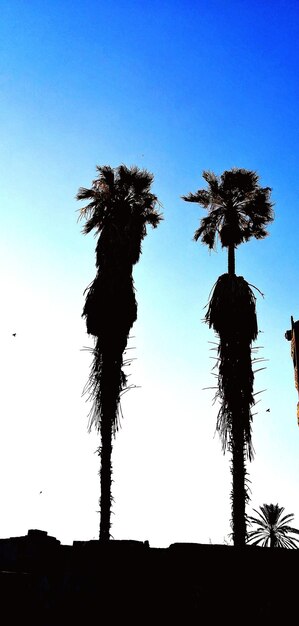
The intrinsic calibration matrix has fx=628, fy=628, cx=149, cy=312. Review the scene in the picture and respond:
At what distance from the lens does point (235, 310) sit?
20359mm

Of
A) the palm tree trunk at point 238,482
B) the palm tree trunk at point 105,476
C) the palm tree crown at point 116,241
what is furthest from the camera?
the palm tree crown at point 116,241

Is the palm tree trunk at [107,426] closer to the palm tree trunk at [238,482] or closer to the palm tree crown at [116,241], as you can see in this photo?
the palm tree crown at [116,241]

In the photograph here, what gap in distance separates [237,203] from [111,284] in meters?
6.30

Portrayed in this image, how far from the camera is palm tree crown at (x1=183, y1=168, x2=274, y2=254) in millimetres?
23125

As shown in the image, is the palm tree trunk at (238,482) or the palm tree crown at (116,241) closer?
the palm tree trunk at (238,482)

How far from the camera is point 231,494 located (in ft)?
58.6

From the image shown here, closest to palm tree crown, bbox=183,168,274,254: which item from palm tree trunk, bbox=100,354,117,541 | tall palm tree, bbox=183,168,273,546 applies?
tall palm tree, bbox=183,168,273,546

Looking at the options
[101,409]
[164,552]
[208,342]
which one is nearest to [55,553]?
[164,552]

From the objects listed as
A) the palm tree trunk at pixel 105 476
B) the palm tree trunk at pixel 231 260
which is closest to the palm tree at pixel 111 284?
the palm tree trunk at pixel 105 476

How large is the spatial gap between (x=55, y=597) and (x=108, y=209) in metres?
16.6

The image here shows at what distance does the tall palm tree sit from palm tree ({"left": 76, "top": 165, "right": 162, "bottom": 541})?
7.87 feet

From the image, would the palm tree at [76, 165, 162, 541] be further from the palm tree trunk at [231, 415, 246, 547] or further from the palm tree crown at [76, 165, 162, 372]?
the palm tree trunk at [231, 415, 246, 547]

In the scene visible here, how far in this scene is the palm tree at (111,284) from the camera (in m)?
18.1

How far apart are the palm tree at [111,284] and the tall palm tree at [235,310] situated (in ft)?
7.87
